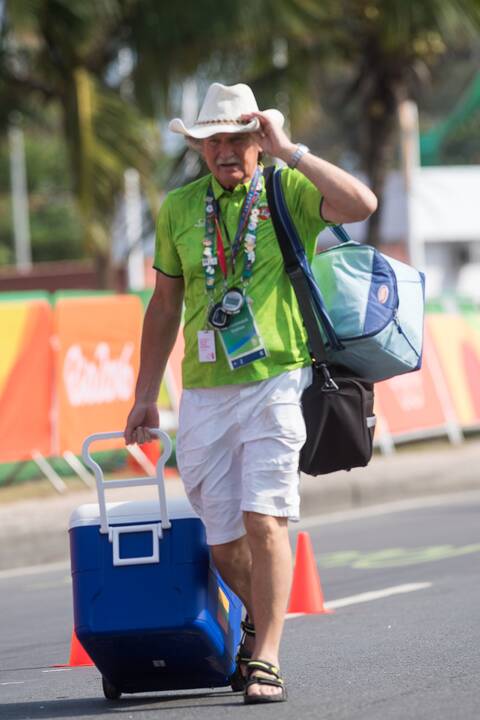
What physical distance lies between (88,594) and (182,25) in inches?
592

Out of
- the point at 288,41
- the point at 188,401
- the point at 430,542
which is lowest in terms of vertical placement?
the point at 430,542

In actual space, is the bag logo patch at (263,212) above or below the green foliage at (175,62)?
below

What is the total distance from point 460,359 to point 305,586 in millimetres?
10911

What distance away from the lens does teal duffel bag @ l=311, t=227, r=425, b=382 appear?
5.43 m

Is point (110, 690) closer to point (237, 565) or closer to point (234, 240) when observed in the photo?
point (237, 565)

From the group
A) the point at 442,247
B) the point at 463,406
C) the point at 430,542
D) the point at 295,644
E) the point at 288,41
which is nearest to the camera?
the point at 295,644

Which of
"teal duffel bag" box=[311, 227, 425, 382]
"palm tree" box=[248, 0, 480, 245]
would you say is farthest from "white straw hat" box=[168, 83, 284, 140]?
"palm tree" box=[248, 0, 480, 245]

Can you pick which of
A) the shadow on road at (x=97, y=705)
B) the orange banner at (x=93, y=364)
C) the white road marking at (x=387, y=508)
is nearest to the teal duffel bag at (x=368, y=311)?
the shadow on road at (x=97, y=705)

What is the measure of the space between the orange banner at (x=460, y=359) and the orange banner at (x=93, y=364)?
4926 millimetres

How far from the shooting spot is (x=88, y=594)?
5305 mm

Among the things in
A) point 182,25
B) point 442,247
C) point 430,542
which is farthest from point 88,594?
point 442,247

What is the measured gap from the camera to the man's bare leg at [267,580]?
526cm

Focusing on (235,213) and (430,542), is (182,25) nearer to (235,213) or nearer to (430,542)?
(430,542)

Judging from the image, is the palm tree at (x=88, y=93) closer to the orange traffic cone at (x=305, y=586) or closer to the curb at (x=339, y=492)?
the curb at (x=339, y=492)
